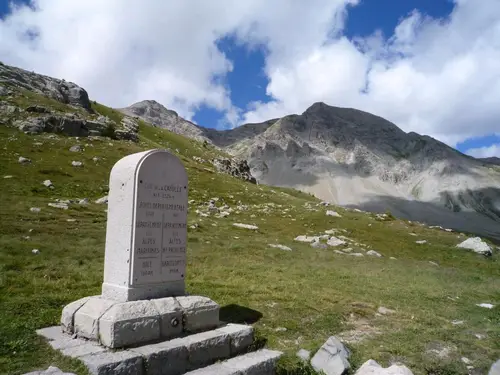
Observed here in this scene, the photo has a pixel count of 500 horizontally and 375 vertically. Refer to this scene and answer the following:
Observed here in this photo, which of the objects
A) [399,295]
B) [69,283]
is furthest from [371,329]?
[69,283]

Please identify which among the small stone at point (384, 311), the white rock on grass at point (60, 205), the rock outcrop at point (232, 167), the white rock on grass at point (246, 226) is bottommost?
the small stone at point (384, 311)

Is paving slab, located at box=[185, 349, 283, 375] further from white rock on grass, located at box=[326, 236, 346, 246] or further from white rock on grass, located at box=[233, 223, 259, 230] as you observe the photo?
white rock on grass, located at box=[233, 223, 259, 230]

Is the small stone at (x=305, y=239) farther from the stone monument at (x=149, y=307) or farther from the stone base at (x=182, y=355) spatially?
the stone base at (x=182, y=355)

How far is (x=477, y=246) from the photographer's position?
3456 cm

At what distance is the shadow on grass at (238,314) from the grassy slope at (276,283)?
8 cm

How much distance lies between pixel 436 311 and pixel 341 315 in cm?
409

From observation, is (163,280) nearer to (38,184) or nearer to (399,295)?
(399,295)

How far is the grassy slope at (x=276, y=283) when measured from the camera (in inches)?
366

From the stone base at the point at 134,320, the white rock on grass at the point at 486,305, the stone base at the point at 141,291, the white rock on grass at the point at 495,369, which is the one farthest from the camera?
the white rock on grass at the point at 486,305

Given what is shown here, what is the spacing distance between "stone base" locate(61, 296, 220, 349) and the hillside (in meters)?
0.77

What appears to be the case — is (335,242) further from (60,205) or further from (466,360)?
(466,360)

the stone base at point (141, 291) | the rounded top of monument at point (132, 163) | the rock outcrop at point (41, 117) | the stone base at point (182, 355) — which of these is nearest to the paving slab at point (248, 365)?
the stone base at point (182, 355)

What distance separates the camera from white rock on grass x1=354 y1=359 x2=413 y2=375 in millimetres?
7602

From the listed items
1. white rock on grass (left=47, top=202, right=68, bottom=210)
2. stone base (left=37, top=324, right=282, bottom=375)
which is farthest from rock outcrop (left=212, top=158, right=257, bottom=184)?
stone base (left=37, top=324, right=282, bottom=375)
